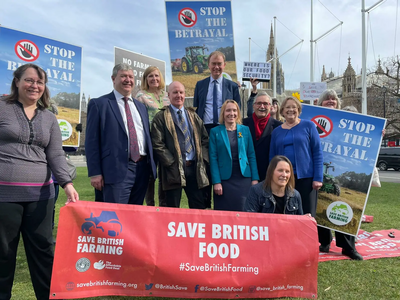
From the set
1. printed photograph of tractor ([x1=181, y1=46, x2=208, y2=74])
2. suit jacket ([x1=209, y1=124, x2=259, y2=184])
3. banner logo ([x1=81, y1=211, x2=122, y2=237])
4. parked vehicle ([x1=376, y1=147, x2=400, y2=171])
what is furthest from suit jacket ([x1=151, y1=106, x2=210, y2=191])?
parked vehicle ([x1=376, y1=147, x2=400, y2=171])

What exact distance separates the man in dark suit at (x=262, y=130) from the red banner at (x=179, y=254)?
1349mm

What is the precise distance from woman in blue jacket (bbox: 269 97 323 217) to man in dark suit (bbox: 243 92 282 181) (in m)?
→ 0.25

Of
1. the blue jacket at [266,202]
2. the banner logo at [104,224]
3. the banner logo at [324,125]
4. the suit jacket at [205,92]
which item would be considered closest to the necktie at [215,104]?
the suit jacket at [205,92]

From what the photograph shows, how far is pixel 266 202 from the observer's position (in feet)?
11.7

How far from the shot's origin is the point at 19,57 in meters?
5.50

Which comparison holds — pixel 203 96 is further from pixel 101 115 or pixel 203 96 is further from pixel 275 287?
pixel 275 287

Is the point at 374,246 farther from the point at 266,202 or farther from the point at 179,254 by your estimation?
the point at 179,254

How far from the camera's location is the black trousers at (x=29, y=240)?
8.42 feet

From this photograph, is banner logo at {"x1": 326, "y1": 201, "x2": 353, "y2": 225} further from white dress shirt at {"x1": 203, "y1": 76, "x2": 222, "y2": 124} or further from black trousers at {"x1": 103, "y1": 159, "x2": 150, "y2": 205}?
black trousers at {"x1": 103, "y1": 159, "x2": 150, "y2": 205}

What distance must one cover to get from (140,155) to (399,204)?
27.2 feet

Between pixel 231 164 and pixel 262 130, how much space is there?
793 mm

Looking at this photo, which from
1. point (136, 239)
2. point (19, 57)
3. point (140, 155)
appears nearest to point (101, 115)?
point (140, 155)

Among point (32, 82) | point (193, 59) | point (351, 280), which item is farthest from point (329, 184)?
point (193, 59)

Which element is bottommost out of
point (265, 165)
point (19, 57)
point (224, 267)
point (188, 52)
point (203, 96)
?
point (224, 267)
